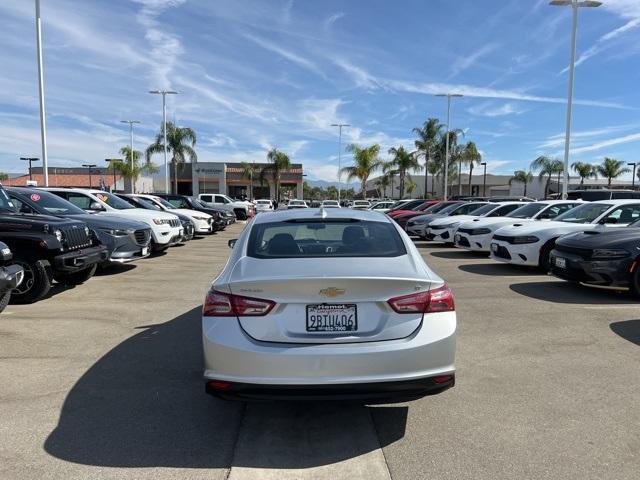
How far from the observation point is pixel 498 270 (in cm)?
1091

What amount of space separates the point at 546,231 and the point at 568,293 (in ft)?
8.04

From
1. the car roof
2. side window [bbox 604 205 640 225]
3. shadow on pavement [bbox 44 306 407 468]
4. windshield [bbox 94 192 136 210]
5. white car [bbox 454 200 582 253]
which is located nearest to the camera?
shadow on pavement [bbox 44 306 407 468]

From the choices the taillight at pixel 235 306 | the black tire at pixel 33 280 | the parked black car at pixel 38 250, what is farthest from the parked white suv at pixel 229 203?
the taillight at pixel 235 306

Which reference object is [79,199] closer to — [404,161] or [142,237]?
[142,237]

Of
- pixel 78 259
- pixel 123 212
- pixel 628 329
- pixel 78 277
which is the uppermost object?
pixel 123 212

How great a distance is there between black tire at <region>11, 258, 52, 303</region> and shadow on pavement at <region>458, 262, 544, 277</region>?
810 cm

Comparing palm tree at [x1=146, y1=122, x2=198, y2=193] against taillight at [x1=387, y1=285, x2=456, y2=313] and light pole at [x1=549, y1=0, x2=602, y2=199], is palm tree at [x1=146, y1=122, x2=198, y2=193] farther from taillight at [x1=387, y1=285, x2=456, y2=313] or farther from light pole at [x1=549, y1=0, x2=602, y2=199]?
taillight at [x1=387, y1=285, x2=456, y2=313]

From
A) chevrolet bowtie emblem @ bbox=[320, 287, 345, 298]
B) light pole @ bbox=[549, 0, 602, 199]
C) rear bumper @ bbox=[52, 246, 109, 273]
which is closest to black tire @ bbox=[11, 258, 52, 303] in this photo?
rear bumper @ bbox=[52, 246, 109, 273]

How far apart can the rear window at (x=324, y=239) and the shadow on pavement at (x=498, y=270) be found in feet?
22.3

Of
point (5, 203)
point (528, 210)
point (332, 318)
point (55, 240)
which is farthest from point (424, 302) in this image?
point (528, 210)

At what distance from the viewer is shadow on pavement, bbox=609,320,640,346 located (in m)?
5.66

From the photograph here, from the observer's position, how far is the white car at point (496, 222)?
42.0ft

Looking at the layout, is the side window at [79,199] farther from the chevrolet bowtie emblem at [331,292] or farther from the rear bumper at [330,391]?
the chevrolet bowtie emblem at [331,292]

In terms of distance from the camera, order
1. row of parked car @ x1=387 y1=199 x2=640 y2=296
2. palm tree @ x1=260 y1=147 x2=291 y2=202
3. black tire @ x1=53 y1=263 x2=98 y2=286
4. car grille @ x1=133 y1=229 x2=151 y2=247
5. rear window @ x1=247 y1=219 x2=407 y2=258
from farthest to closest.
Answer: palm tree @ x1=260 y1=147 x2=291 y2=202 → car grille @ x1=133 y1=229 x2=151 y2=247 → black tire @ x1=53 y1=263 x2=98 y2=286 → row of parked car @ x1=387 y1=199 x2=640 y2=296 → rear window @ x1=247 y1=219 x2=407 y2=258
